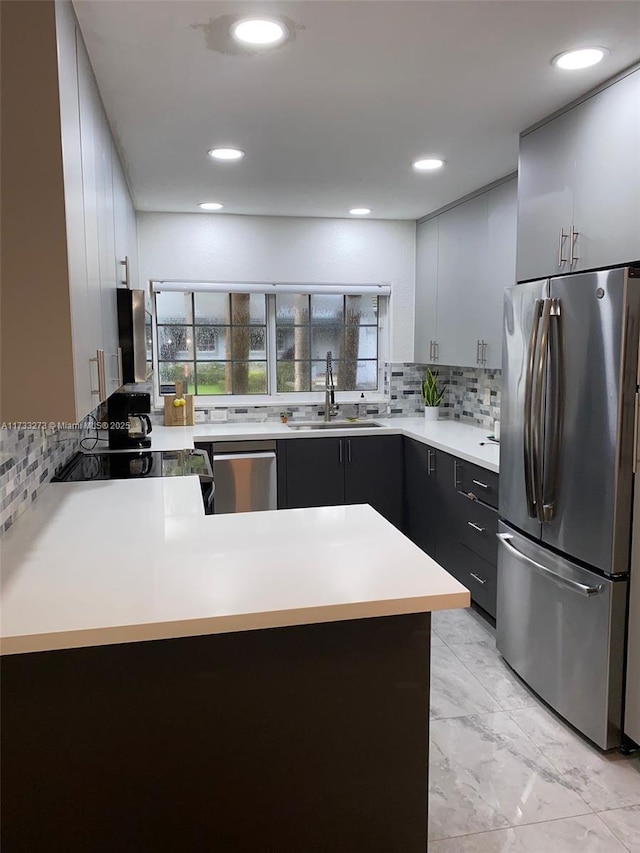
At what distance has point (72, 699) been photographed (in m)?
1.35

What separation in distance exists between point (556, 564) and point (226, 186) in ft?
8.52

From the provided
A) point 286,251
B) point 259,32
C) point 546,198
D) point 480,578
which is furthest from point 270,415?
point 259,32

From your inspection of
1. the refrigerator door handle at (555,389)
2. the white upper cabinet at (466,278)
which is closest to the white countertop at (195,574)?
the refrigerator door handle at (555,389)

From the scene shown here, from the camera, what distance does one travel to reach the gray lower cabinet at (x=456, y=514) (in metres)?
3.19

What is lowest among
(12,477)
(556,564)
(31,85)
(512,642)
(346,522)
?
(512,642)

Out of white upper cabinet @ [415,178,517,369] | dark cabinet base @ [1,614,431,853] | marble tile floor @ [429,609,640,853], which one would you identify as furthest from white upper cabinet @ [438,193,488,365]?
dark cabinet base @ [1,614,431,853]

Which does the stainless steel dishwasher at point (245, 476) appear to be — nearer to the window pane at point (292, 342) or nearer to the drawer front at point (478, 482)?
the window pane at point (292, 342)

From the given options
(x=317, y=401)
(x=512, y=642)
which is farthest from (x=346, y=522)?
(x=317, y=401)

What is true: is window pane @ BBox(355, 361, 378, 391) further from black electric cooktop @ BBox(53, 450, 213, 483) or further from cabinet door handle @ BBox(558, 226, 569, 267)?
cabinet door handle @ BBox(558, 226, 569, 267)

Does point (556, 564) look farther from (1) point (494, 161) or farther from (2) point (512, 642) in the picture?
(1) point (494, 161)

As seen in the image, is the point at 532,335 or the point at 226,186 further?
the point at 226,186

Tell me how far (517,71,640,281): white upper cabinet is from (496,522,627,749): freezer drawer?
44.1 inches

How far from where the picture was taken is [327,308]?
4781mm

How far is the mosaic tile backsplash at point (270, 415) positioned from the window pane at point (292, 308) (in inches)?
25.5
